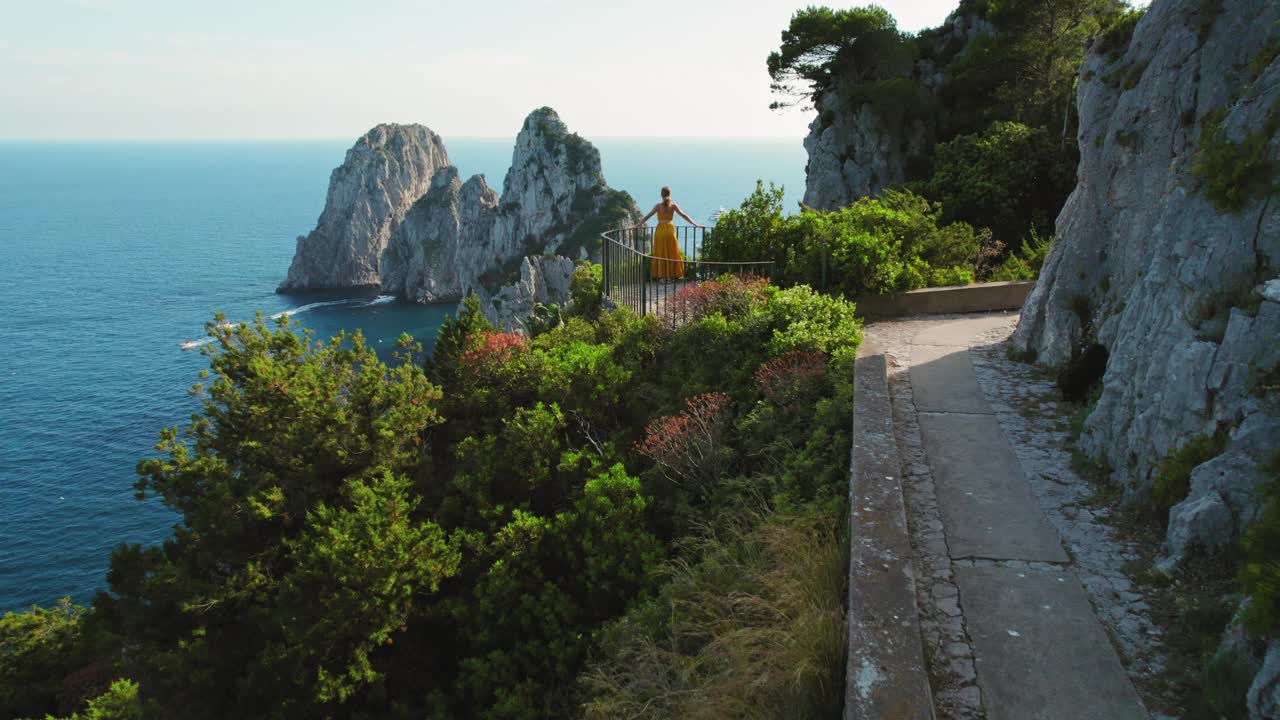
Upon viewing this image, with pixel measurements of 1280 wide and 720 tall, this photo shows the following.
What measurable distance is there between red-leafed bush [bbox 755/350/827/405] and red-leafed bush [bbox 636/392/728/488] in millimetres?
594

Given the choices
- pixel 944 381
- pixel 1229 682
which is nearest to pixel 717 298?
pixel 944 381

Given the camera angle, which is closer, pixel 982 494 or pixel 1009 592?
pixel 1009 592

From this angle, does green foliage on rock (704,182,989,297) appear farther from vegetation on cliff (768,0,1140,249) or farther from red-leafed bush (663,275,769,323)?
vegetation on cliff (768,0,1140,249)

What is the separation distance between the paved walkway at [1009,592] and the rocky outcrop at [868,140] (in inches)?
902

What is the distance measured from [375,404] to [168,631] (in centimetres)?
518

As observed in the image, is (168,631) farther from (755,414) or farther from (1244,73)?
(1244,73)

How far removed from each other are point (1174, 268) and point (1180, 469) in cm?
186

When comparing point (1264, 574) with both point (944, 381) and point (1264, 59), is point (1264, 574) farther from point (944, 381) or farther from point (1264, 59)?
point (944, 381)

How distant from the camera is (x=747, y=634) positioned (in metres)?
4.56

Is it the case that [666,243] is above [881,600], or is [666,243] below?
above

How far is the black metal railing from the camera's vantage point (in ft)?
42.5

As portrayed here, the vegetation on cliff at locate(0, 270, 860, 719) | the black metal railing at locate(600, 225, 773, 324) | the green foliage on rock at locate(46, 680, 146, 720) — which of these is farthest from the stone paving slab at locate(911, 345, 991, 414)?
the green foliage on rock at locate(46, 680, 146, 720)

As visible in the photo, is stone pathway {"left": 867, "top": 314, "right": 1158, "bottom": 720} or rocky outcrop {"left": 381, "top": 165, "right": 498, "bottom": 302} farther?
rocky outcrop {"left": 381, "top": 165, "right": 498, "bottom": 302}

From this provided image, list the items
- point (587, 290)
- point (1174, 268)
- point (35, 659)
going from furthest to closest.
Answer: point (35, 659)
point (587, 290)
point (1174, 268)
